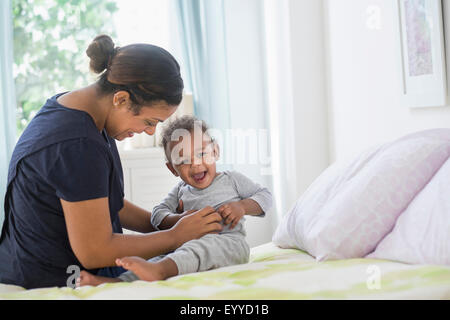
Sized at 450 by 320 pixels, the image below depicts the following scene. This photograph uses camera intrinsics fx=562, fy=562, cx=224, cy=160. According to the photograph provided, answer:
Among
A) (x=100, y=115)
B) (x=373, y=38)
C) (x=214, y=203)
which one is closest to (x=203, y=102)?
(x=373, y=38)

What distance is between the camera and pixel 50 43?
337cm

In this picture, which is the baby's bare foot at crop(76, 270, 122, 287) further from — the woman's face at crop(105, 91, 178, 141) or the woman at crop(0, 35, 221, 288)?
the woman's face at crop(105, 91, 178, 141)

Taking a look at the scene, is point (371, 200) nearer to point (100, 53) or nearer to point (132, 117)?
point (132, 117)

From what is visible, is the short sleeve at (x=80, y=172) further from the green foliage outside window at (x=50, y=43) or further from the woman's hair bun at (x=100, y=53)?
the green foliage outside window at (x=50, y=43)

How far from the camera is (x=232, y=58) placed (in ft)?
11.0

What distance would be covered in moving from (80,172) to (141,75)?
1.00 feet

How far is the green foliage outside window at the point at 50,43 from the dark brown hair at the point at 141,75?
190cm

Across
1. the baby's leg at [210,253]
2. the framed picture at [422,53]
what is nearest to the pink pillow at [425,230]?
the baby's leg at [210,253]

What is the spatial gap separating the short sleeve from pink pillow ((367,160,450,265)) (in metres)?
0.72

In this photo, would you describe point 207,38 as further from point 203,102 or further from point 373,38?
point 373,38

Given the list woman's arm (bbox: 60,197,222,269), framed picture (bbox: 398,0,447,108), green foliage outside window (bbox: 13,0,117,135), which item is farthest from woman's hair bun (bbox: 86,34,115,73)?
green foliage outside window (bbox: 13,0,117,135)

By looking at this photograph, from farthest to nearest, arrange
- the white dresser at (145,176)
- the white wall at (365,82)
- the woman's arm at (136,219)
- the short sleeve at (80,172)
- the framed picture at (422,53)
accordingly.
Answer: the white dresser at (145,176)
the white wall at (365,82)
the framed picture at (422,53)
the woman's arm at (136,219)
the short sleeve at (80,172)

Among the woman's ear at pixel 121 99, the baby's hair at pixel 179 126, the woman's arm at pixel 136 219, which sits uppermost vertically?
the woman's ear at pixel 121 99

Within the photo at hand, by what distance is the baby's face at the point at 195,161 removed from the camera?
1.73 meters
